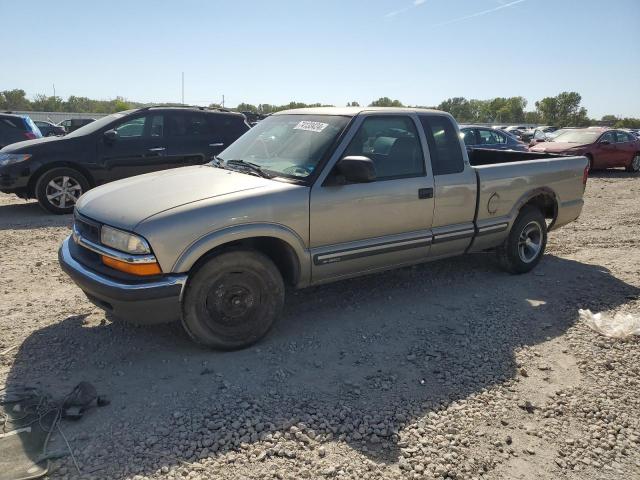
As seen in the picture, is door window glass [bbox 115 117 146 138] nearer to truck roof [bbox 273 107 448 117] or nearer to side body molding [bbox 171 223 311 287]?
truck roof [bbox 273 107 448 117]

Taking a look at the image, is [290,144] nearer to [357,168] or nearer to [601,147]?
[357,168]

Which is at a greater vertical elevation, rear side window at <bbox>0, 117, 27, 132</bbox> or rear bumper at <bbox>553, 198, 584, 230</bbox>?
rear side window at <bbox>0, 117, 27, 132</bbox>

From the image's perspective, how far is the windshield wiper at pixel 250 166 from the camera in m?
4.17

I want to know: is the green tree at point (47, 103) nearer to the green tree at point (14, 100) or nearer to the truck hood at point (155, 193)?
the green tree at point (14, 100)

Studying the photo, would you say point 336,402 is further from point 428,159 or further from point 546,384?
point 428,159

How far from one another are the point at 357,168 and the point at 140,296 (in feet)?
5.99

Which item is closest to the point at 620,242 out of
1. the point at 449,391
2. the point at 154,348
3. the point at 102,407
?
the point at 449,391

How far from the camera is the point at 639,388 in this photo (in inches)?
140

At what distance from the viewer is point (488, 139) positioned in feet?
44.7

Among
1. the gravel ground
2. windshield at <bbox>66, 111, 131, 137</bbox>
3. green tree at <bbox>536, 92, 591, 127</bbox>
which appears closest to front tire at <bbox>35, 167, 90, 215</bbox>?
windshield at <bbox>66, 111, 131, 137</bbox>

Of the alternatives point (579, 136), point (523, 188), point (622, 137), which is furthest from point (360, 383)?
point (622, 137)

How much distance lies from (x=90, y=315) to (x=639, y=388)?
4287mm

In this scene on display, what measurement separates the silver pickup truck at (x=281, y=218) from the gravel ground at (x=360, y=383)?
438 mm

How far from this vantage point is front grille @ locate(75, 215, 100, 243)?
3658 millimetres
